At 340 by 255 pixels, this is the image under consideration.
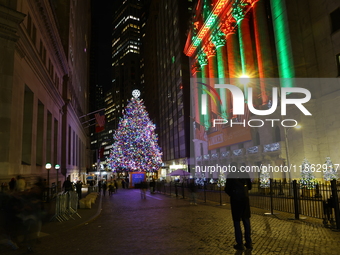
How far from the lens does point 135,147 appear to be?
4709 cm

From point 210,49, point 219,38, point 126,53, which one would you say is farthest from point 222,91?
point 126,53

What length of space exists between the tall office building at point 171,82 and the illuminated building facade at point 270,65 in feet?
48.2

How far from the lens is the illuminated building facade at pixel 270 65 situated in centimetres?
2636

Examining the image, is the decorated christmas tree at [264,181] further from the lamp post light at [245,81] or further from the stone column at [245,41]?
the stone column at [245,41]

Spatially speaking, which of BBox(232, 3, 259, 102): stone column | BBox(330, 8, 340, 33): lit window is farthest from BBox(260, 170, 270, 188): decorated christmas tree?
BBox(232, 3, 259, 102): stone column

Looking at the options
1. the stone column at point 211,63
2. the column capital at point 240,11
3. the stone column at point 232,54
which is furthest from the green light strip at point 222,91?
the column capital at point 240,11

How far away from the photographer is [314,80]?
27688 millimetres

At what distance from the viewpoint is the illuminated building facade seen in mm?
26359

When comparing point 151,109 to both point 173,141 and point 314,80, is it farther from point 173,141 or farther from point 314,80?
point 314,80

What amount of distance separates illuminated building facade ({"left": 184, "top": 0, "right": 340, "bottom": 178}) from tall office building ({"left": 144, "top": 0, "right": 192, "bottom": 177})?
48.2 feet

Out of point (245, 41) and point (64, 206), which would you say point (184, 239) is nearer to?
point (64, 206)

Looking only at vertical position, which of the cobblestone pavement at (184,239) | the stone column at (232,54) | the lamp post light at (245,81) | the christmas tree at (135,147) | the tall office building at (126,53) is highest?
the tall office building at (126,53)

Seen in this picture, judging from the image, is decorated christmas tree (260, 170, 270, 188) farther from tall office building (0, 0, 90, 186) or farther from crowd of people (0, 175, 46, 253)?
crowd of people (0, 175, 46, 253)

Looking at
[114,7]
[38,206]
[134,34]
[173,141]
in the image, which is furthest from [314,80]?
[114,7]
